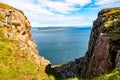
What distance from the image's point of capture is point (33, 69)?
39062mm

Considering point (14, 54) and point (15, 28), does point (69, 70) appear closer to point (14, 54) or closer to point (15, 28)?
point (15, 28)

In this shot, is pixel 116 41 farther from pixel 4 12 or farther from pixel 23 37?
pixel 4 12

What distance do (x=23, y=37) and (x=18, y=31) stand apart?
2.07 m

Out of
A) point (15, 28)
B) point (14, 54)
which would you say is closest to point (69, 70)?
point (15, 28)

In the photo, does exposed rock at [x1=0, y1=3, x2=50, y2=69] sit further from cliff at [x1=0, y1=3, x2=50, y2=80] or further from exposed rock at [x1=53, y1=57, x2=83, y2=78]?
exposed rock at [x1=53, y1=57, x2=83, y2=78]

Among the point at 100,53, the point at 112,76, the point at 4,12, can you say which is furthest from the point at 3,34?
the point at 112,76

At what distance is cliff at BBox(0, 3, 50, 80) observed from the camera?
34844 mm

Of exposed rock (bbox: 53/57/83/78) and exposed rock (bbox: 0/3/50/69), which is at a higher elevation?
exposed rock (bbox: 0/3/50/69)

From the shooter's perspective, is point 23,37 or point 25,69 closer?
point 25,69

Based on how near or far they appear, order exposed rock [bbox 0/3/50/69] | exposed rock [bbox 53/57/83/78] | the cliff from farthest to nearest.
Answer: exposed rock [bbox 53/57/83/78], exposed rock [bbox 0/3/50/69], the cliff

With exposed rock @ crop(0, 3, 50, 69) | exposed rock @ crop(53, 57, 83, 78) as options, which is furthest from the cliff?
exposed rock @ crop(53, 57, 83, 78)

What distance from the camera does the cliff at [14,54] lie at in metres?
34.8

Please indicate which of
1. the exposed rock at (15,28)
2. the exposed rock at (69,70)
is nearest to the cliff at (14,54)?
the exposed rock at (15,28)

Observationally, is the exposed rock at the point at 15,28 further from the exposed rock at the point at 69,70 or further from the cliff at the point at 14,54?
the exposed rock at the point at 69,70
